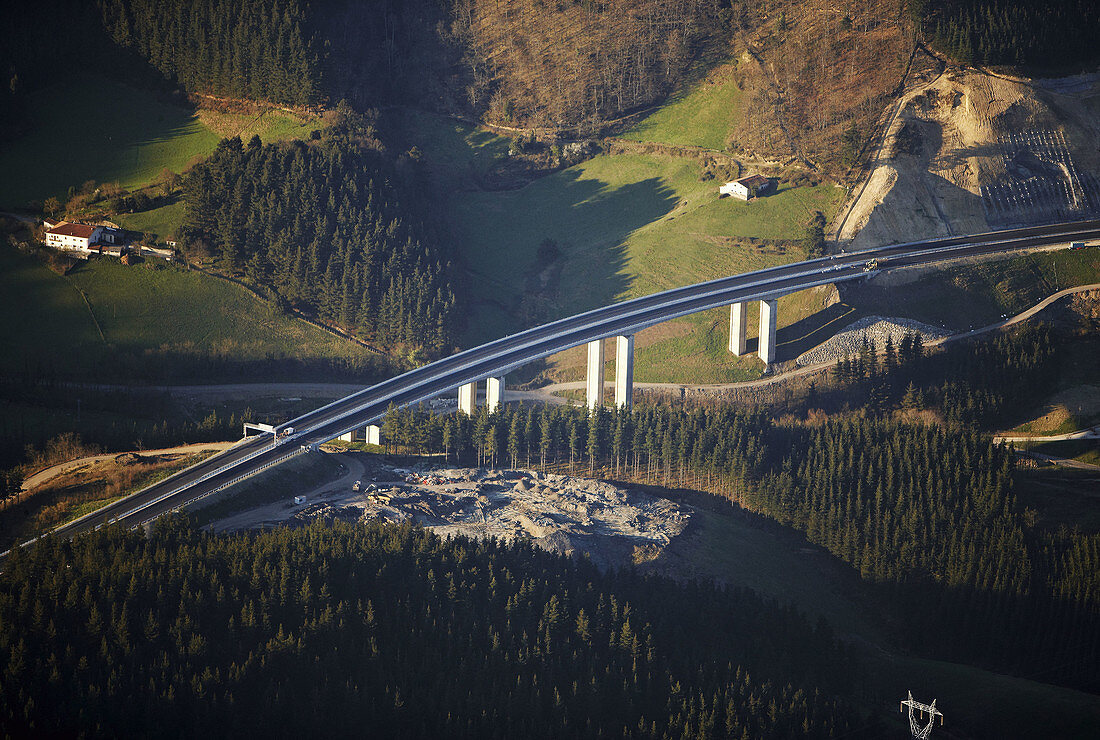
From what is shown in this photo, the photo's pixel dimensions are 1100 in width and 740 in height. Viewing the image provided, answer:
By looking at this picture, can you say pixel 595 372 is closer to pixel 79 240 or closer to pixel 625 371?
pixel 625 371

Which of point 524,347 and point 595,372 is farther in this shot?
point 595,372

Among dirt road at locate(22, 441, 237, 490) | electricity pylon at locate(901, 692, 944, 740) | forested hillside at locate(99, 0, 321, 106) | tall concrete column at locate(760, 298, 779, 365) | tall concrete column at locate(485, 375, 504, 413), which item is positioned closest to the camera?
electricity pylon at locate(901, 692, 944, 740)

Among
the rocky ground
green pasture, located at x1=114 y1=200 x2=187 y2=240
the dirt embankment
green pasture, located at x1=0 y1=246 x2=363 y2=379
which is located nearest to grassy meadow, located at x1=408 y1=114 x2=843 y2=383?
the dirt embankment

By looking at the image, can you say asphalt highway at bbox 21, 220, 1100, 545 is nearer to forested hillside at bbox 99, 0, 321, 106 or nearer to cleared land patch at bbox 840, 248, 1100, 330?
cleared land patch at bbox 840, 248, 1100, 330

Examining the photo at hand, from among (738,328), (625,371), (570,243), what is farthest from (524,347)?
(570,243)

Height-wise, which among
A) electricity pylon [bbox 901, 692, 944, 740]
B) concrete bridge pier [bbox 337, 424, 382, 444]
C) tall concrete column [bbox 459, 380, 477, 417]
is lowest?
electricity pylon [bbox 901, 692, 944, 740]

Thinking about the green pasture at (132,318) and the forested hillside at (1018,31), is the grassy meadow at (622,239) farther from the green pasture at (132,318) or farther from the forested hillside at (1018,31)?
the forested hillside at (1018,31)
